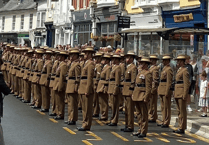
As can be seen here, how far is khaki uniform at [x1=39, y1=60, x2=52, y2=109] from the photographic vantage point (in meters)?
16.8

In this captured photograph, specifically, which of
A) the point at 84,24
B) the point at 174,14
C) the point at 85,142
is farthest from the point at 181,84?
the point at 84,24

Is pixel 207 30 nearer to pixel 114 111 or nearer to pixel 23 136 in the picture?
pixel 114 111

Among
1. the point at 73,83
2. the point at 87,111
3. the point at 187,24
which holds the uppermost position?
the point at 187,24

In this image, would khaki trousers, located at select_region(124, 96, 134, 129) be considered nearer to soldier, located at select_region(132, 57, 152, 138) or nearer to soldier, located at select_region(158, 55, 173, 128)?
soldier, located at select_region(132, 57, 152, 138)

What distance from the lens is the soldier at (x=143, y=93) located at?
12445 mm

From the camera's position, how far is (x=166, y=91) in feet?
47.2

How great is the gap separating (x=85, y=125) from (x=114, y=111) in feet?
5.45

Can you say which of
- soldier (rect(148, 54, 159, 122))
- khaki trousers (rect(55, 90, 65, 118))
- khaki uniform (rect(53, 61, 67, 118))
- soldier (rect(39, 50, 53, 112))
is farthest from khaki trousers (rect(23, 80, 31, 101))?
soldier (rect(148, 54, 159, 122))

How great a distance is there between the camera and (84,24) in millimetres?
38969

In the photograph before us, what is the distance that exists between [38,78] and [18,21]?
43.2 metres

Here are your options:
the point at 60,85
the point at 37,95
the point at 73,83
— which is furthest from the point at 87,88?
the point at 37,95

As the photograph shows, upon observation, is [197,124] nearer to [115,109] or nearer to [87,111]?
[115,109]

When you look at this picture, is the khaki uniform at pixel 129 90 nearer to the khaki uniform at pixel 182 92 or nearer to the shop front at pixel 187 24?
the khaki uniform at pixel 182 92

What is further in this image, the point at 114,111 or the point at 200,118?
the point at 200,118
